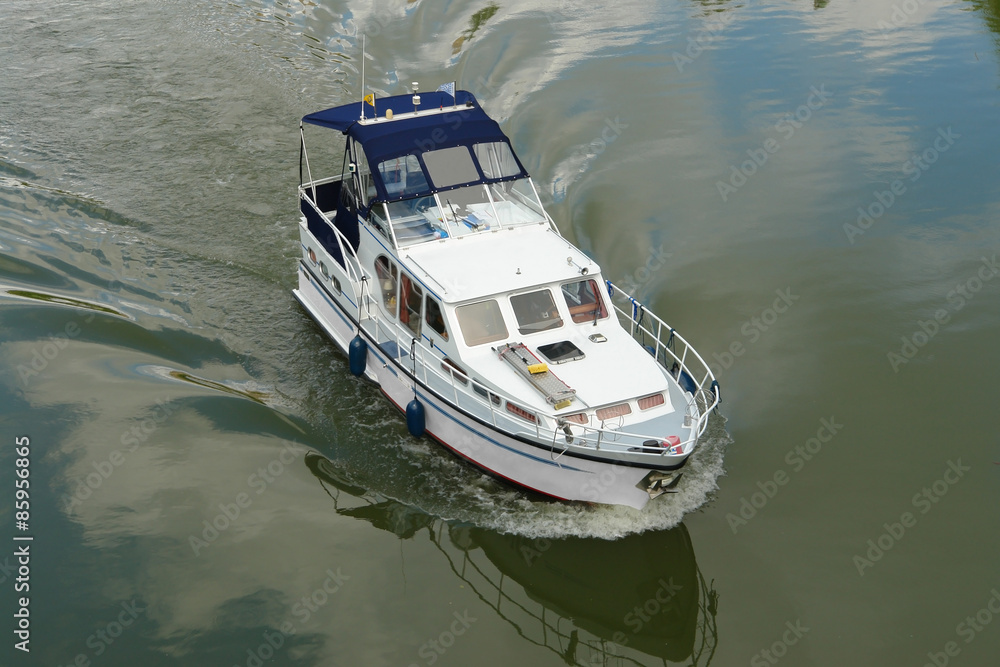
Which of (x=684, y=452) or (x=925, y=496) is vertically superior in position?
(x=684, y=452)

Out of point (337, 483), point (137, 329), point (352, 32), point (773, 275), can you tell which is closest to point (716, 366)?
point (773, 275)

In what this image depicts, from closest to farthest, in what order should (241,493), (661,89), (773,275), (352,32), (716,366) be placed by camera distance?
(241,493) < (716,366) < (773,275) < (661,89) < (352,32)

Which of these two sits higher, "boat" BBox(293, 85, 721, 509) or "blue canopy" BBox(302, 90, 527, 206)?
"blue canopy" BBox(302, 90, 527, 206)

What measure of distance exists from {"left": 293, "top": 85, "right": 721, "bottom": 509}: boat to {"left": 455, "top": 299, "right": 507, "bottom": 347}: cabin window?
2cm

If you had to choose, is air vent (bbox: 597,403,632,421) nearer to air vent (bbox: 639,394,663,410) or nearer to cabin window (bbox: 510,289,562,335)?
→ air vent (bbox: 639,394,663,410)

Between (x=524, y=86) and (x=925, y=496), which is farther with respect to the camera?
(x=524, y=86)

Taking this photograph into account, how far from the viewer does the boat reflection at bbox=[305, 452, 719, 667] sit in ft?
34.2

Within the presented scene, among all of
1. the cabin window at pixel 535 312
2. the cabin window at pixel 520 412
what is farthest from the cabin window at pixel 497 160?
the cabin window at pixel 520 412

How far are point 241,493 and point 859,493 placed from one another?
8.50 meters

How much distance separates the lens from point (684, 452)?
1091 cm

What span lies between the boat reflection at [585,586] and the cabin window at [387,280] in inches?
120

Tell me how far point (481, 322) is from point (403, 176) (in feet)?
10.1

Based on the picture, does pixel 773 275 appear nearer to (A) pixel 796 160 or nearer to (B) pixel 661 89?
(A) pixel 796 160

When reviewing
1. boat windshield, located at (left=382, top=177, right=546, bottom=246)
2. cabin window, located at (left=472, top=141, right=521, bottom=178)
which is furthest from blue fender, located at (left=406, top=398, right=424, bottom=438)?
cabin window, located at (left=472, top=141, right=521, bottom=178)
